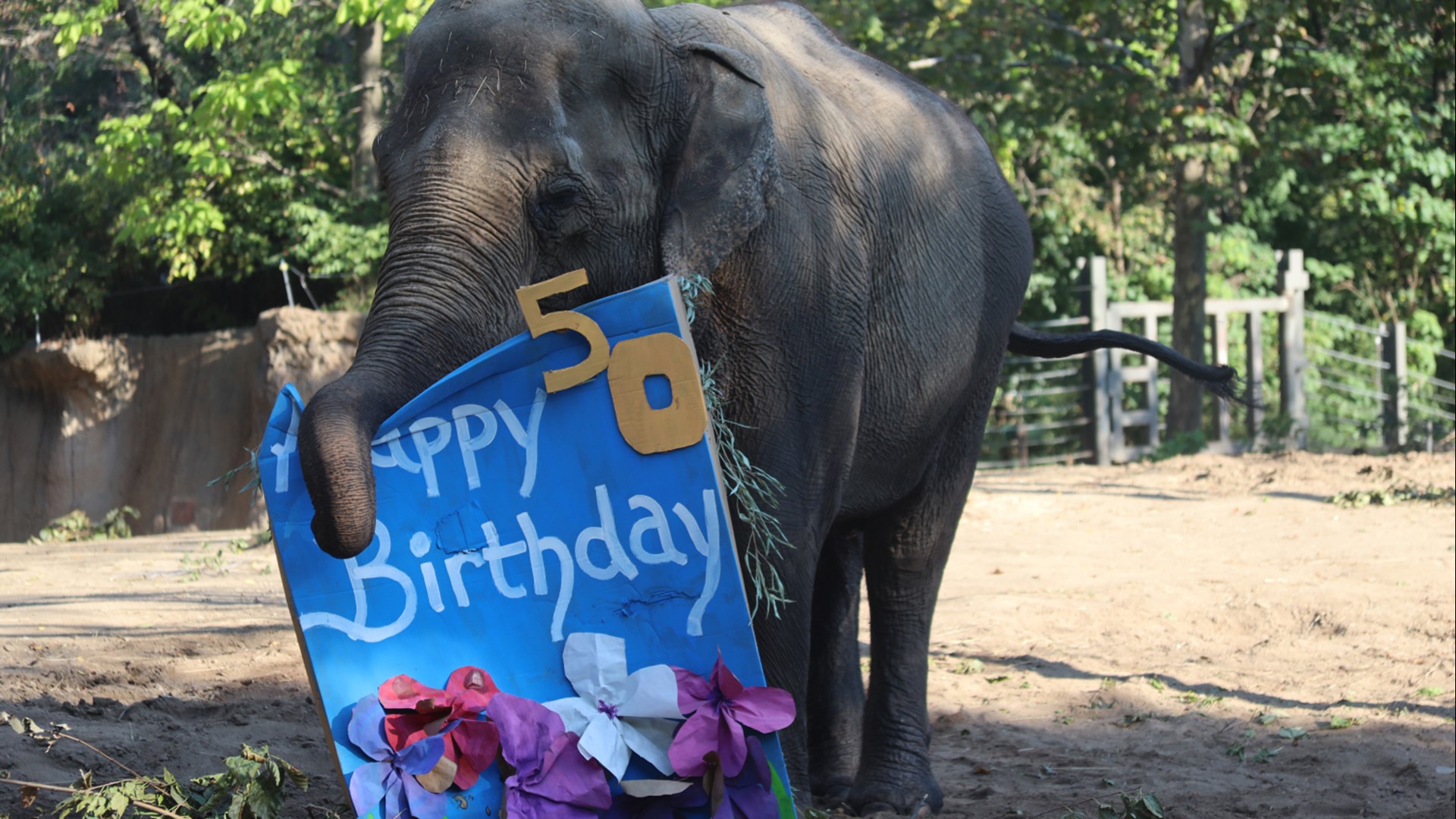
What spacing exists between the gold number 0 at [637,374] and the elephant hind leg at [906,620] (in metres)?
1.96

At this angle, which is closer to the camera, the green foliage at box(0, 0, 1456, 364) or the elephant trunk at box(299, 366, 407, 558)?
the elephant trunk at box(299, 366, 407, 558)

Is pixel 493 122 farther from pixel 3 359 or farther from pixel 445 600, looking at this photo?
pixel 3 359

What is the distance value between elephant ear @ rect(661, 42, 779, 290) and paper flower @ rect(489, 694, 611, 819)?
1.05 m

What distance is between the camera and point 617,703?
289cm

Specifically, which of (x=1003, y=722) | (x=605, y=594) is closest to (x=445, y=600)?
(x=605, y=594)

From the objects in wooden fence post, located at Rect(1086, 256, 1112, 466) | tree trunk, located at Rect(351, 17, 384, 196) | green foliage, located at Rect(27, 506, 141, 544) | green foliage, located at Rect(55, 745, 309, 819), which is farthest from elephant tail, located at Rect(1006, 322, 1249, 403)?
wooden fence post, located at Rect(1086, 256, 1112, 466)

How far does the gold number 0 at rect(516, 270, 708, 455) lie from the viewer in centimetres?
291

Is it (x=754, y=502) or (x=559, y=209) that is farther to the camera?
(x=754, y=502)

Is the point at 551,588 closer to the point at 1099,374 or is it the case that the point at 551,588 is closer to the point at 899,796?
the point at 899,796

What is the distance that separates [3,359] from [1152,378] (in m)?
12.3

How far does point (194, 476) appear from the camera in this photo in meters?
14.2

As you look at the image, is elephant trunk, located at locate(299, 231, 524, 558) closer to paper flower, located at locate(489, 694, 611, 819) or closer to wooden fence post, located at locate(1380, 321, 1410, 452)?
paper flower, located at locate(489, 694, 611, 819)

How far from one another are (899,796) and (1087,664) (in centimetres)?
239

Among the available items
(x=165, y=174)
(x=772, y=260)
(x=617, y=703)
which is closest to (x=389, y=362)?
(x=617, y=703)
